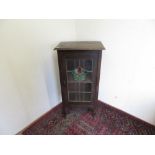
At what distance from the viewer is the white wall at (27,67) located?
1.19 metres

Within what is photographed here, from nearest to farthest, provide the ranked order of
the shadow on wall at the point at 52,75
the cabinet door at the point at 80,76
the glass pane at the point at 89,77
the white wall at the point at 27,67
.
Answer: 1. the white wall at the point at 27,67
2. the cabinet door at the point at 80,76
3. the glass pane at the point at 89,77
4. the shadow on wall at the point at 52,75

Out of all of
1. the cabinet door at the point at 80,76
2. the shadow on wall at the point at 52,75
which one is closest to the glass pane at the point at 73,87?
the cabinet door at the point at 80,76

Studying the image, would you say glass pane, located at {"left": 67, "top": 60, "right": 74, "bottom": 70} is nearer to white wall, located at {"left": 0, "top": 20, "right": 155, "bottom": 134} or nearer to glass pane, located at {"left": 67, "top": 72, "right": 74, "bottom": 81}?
glass pane, located at {"left": 67, "top": 72, "right": 74, "bottom": 81}

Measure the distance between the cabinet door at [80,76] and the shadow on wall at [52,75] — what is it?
37 centimetres

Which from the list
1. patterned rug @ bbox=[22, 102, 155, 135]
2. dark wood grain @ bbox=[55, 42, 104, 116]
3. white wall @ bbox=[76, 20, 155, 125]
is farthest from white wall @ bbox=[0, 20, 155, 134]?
dark wood grain @ bbox=[55, 42, 104, 116]

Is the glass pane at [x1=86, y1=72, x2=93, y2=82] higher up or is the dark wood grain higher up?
the dark wood grain

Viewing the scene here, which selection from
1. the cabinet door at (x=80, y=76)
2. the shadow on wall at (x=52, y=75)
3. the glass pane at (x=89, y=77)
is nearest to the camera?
the cabinet door at (x=80, y=76)

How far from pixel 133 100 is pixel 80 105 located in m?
0.77

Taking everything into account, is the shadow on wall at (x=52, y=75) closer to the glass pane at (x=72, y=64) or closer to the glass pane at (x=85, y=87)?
the glass pane at (x=72, y=64)

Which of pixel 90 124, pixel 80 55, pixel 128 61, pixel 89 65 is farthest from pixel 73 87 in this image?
pixel 128 61

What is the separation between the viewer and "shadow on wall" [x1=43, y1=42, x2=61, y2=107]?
163 centimetres
